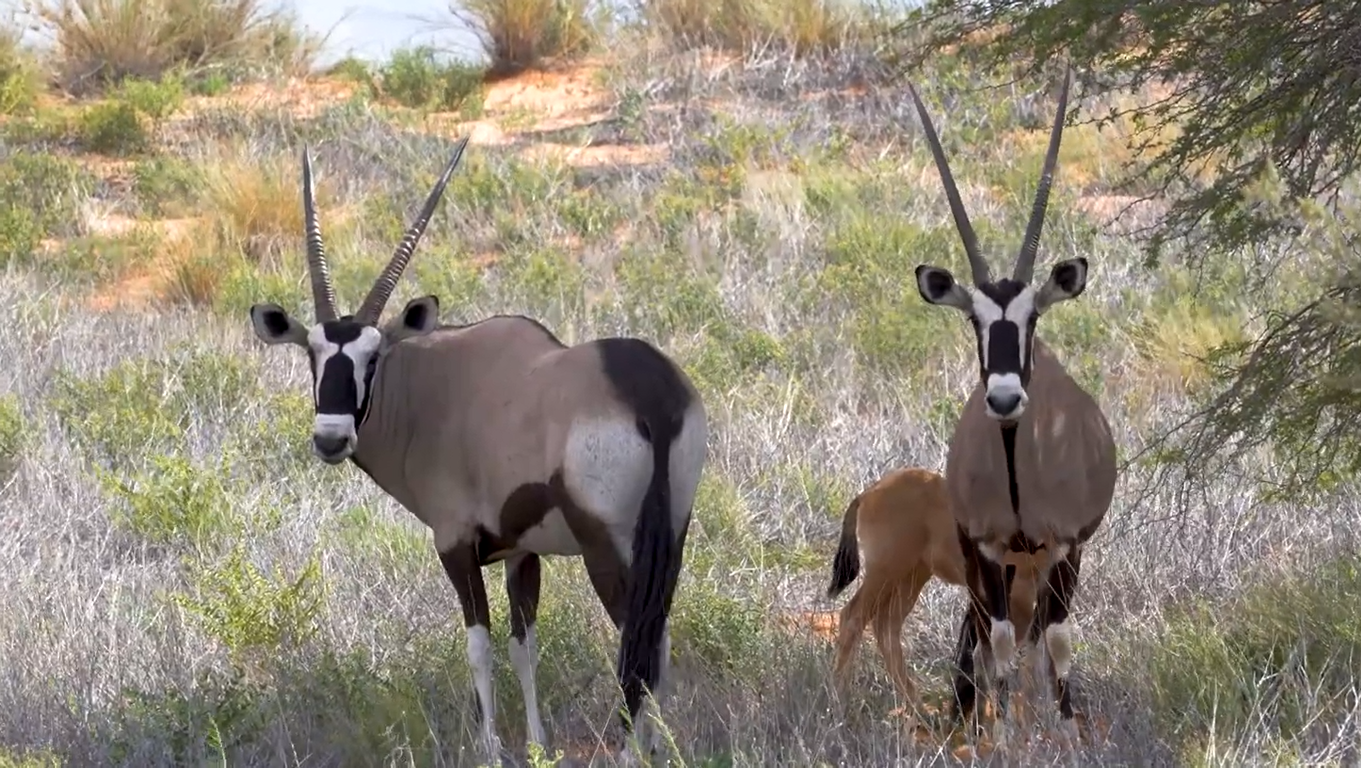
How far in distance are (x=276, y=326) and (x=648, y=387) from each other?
4.37ft

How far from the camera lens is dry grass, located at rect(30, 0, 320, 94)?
20.5m

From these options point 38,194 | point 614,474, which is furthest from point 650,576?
point 38,194

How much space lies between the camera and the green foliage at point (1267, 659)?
16.6 feet

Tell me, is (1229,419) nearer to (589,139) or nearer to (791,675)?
(791,675)

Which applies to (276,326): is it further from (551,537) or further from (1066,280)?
(1066,280)

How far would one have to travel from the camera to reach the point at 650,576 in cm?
511

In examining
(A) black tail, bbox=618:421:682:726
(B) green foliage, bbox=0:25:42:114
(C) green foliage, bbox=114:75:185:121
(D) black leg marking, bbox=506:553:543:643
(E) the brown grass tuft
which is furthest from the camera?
(B) green foliage, bbox=0:25:42:114

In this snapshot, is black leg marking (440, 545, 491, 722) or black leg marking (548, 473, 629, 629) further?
black leg marking (440, 545, 491, 722)

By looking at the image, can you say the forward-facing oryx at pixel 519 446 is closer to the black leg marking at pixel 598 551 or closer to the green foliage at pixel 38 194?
the black leg marking at pixel 598 551

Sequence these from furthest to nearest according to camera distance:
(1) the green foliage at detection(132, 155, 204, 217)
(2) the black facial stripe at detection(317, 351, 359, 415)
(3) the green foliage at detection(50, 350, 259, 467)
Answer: (1) the green foliage at detection(132, 155, 204, 217) < (3) the green foliage at detection(50, 350, 259, 467) < (2) the black facial stripe at detection(317, 351, 359, 415)

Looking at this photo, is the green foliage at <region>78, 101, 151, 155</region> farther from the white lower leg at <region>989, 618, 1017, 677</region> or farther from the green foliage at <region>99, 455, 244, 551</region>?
the white lower leg at <region>989, 618, 1017, 677</region>

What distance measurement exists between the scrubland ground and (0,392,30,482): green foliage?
3cm

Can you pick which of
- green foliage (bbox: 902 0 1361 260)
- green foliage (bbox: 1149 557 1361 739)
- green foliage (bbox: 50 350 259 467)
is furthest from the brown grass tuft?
green foliage (bbox: 1149 557 1361 739)

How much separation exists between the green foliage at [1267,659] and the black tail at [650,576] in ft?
4.93
